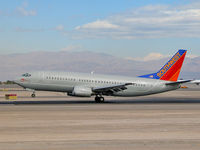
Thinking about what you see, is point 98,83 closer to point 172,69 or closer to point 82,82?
point 82,82

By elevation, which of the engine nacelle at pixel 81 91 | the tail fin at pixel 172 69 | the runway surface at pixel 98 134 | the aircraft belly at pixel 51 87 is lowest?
the runway surface at pixel 98 134

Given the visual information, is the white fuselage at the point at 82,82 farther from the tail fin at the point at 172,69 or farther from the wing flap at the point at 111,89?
the tail fin at the point at 172,69

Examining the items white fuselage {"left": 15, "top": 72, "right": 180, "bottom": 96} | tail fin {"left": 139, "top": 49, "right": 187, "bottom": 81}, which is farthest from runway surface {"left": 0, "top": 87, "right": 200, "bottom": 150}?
tail fin {"left": 139, "top": 49, "right": 187, "bottom": 81}

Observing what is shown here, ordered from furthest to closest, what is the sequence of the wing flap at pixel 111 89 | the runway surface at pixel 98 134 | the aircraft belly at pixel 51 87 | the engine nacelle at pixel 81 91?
the aircraft belly at pixel 51 87
the wing flap at pixel 111 89
the engine nacelle at pixel 81 91
the runway surface at pixel 98 134

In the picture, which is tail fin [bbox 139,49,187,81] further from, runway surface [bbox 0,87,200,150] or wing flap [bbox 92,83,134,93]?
runway surface [bbox 0,87,200,150]

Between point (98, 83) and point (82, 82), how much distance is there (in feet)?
7.47

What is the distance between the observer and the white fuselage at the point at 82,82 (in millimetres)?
39844

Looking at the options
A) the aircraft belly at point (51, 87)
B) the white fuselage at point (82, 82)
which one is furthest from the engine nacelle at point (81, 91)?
the aircraft belly at point (51, 87)

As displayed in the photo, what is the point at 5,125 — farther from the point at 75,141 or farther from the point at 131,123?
the point at 131,123

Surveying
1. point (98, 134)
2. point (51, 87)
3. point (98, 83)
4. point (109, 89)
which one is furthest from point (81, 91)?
point (98, 134)

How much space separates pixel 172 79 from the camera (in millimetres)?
43562

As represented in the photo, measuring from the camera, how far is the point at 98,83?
4103cm

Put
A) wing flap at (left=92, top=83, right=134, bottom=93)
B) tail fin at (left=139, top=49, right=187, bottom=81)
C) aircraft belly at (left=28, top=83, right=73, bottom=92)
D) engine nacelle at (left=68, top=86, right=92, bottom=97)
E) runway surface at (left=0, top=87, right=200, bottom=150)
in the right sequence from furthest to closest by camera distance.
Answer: tail fin at (left=139, top=49, right=187, bottom=81), aircraft belly at (left=28, top=83, right=73, bottom=92), wing flap at (left=92, top=83, right=134, bottom=93), engine nacelle at (left=68, top=86, right=92, bottom=97), runway surface at (left=0, top=87, right=200, bottom=150)

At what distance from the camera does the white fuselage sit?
3984cm
